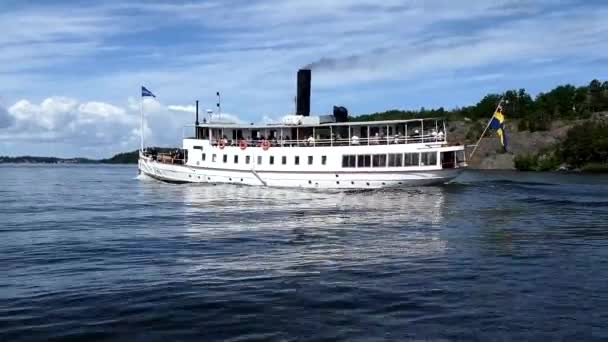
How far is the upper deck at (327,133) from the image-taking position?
154 ft

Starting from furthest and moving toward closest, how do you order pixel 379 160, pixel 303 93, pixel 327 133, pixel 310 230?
pixel 303 93 < pixel 327 133 < pixel 379 160 < pixel 310 230

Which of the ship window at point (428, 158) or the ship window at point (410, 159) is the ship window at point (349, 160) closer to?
the ship window at point (410, 159)

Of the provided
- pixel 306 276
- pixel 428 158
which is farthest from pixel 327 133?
pixel 306 276

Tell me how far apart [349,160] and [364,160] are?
1.23 metres

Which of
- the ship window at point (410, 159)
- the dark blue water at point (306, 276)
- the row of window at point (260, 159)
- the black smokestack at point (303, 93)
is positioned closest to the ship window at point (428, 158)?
the ship window at point (410, 159)

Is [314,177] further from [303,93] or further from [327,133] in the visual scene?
[303,93]

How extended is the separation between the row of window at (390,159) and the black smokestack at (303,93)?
8588mm

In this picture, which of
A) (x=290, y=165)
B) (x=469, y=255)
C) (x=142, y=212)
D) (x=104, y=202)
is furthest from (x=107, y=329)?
(x=290, y=165)

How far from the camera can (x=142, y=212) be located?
31.4 m

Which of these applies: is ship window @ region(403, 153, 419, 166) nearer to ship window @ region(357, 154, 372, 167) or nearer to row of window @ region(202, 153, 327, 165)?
ship window @ region(357, 154, 372, 167)

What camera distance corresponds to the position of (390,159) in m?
46.5

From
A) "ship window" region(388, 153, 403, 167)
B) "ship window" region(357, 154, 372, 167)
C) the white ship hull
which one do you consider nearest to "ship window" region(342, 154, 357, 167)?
"ship window" region(357, 154, 372, 167)

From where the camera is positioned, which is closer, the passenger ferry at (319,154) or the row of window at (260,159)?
the passenger ferry at (319,154)

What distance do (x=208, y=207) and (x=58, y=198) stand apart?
48.0 ft
